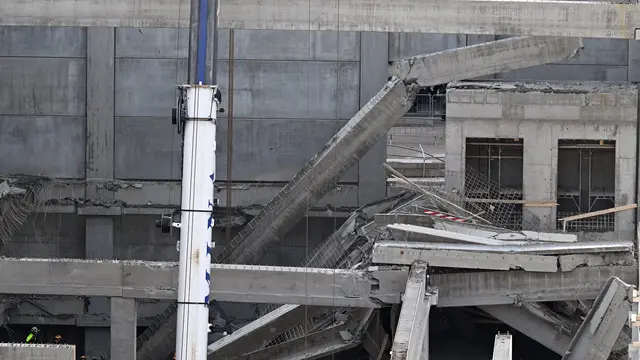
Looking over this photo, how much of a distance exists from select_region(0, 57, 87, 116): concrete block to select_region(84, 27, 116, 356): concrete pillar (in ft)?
1.26

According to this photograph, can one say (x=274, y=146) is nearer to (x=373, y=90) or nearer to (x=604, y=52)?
(x=373, y=90)

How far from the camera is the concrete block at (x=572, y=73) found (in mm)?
39406

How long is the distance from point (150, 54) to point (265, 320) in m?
8.87

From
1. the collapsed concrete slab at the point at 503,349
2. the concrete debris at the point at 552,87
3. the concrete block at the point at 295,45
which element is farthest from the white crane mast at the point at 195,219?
the concrete block at the point at 295,45

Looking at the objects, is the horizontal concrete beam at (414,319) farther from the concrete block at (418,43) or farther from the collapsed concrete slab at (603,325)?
the concrete block at (418,43)

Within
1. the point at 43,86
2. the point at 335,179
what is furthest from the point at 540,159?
the point at 43,86

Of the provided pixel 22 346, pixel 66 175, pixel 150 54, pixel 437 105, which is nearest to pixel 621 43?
pixel 437 105

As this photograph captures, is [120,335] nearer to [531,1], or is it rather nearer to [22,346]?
[22,346]

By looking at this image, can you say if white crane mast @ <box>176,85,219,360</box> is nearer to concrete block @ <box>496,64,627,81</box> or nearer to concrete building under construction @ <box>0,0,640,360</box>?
concrete building under construction @ <box>0,0,640,360</box>

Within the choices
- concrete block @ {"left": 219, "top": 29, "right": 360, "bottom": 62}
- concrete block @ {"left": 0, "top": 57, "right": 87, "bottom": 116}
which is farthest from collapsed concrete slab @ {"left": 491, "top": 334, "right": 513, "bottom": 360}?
concrete block @ {"left": 0, "top": 57, "right": 87, "bottom": 116}

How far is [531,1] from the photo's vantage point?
104 feet

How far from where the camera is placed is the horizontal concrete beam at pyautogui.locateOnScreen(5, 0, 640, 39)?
31469mm

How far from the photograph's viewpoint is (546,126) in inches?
1380

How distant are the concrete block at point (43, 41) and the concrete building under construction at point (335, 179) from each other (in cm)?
6
